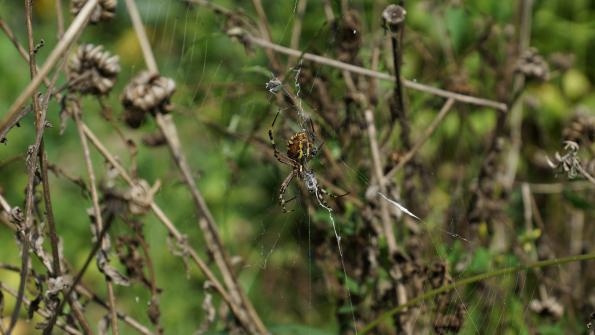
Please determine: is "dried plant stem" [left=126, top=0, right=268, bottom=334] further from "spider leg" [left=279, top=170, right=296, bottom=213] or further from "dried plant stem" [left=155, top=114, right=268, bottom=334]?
"spider leg" [left=279, top=170, right=296, bottom=213]

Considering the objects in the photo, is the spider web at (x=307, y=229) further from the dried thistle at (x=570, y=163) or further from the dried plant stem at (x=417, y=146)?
the dried thistle at (x=570, y=163)

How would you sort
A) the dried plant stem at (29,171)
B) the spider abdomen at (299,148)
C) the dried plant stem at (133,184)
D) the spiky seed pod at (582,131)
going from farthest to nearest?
the spiky seed pod at (582,131)
the dried plant stem at (133,184)
the spider abdomen at (299,148)
the dried plant stem at (29,171)

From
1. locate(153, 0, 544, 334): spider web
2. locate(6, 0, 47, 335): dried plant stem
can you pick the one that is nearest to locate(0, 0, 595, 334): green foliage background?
locate(153, 0, 544, 334): spider web

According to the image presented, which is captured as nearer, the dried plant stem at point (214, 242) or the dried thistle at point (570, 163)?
the dried thistle at point (570, 163)

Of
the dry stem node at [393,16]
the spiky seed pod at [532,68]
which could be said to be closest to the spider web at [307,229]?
the dry stem node at [393,16]

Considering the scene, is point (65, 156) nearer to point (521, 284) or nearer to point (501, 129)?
point (501, 129)

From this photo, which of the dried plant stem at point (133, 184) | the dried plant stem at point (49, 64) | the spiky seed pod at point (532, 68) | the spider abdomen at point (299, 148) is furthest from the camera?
the spiky seed pod at point (532, 68)

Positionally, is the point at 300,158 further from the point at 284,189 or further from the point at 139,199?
the point at 139,199
